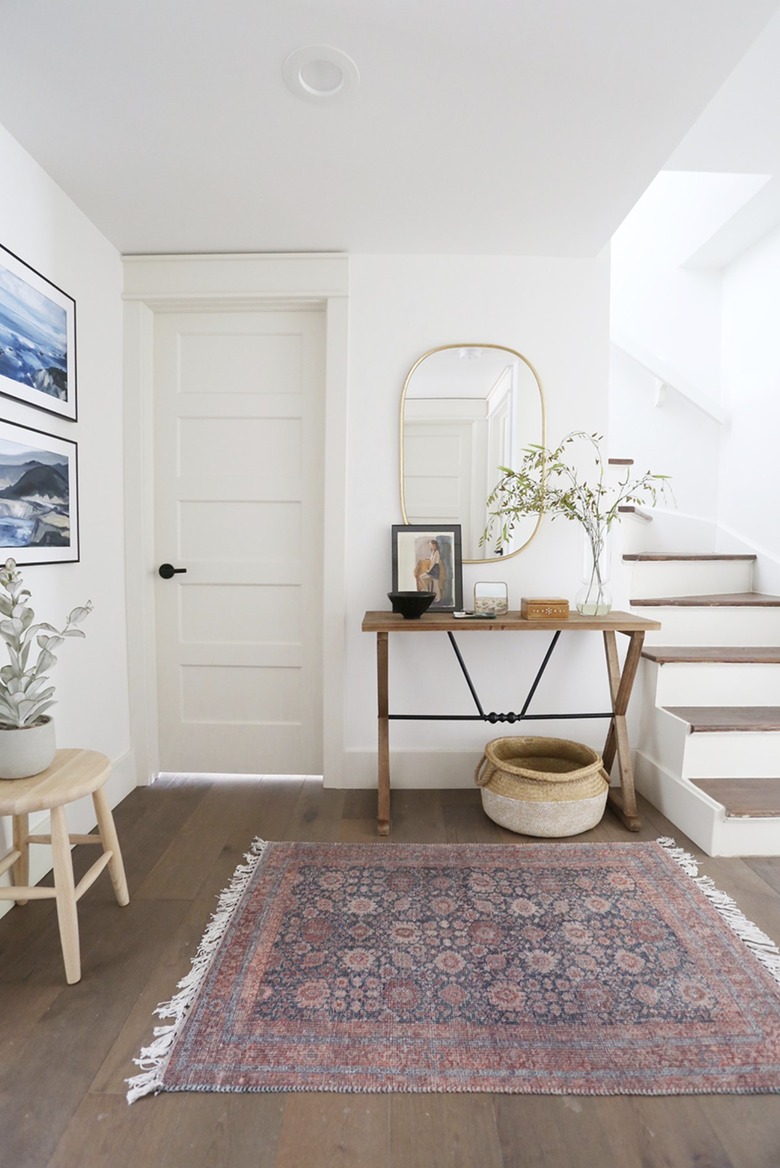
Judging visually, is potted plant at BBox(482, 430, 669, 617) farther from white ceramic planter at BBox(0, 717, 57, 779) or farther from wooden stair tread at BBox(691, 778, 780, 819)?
white ceramic planter at BBox(0, 717, 57, 779)

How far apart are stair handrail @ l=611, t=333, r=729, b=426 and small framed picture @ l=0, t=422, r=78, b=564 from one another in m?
3.02

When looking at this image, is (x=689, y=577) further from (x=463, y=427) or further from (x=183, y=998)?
(x=183, y=998)

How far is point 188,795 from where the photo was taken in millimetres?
2682

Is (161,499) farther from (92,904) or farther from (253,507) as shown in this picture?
(92,904)

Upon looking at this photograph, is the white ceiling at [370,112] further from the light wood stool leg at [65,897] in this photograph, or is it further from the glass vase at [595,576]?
the light wood stool leg at [65,897]

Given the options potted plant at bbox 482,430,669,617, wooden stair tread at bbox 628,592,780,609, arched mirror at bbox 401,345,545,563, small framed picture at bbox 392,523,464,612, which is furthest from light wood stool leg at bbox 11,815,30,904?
wooden stair tread at bbox 628,592,780,609

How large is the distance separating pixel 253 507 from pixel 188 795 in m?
1.28

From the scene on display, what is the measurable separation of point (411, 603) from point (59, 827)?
1351 millimetres

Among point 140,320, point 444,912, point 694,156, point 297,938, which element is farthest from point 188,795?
point 694,156

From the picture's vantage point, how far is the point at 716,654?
270cm

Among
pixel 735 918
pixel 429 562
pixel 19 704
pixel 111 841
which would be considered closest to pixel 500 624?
pixel 429 562

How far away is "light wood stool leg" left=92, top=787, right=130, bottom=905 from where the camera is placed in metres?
1.75

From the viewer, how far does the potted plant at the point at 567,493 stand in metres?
2.57

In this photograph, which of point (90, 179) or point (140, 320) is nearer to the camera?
point (90, 179)
